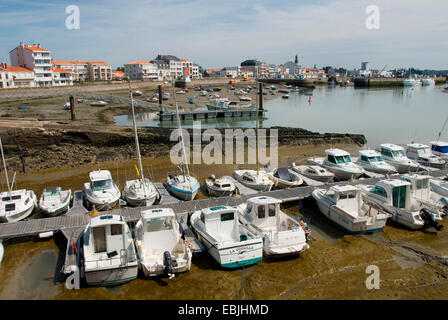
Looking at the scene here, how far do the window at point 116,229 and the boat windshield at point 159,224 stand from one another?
3.07 feet

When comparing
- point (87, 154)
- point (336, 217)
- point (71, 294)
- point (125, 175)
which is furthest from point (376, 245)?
point (87, 154)

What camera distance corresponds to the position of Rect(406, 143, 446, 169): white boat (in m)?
22.4

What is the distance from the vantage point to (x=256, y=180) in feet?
60.9

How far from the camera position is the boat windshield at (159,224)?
38.1ft

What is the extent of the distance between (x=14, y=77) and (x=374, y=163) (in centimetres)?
7577

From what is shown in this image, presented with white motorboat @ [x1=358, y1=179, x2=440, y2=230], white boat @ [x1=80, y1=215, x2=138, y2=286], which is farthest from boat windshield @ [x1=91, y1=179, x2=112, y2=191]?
white motorboat @ [x1=358, y1=179, x2=440, y2=230]

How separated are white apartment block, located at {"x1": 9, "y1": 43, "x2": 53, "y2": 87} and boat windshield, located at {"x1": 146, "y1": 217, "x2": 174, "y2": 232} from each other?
81347mm

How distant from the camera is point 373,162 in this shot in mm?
21750

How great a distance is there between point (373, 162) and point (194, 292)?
16.3 metres

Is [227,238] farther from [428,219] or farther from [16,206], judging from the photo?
[16,206]

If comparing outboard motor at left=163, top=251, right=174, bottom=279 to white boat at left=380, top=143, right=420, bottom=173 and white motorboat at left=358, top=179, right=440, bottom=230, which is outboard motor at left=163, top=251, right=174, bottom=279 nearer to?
white motorboat at left=358, top=179, right=440, bottom=230

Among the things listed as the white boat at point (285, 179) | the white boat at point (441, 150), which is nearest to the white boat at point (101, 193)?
the white boat at point (285, 179)
